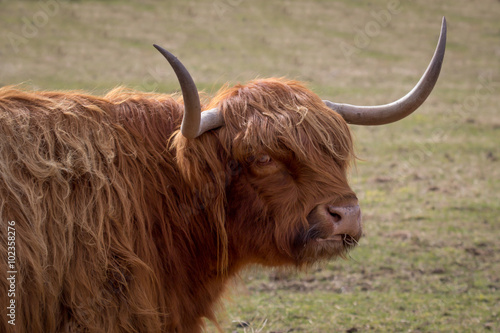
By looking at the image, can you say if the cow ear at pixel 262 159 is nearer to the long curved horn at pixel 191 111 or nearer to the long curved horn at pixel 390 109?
the long curved horn at pixel 191 111

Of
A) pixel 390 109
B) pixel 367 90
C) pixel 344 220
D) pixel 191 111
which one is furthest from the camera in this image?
pixel 367 90

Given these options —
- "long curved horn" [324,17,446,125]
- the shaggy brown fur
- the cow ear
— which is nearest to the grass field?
"long curved horn" [324,17,446,125]

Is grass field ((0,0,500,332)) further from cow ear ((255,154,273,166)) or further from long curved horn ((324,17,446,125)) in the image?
cow ear ((255,154,273,166))

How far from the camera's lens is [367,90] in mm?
13000

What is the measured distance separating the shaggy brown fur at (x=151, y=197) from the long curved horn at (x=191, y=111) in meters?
0.07

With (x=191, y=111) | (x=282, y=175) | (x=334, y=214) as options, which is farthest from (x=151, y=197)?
(x=334, y=214)

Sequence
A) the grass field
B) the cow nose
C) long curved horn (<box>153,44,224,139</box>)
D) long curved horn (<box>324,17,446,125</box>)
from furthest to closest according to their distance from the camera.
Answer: the grass field < long curved horn (<box>324,17,446,125</box>) < the cow nose < long curved horn (<box>153,44,224,139</box>)

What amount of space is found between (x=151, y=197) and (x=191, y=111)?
631mm

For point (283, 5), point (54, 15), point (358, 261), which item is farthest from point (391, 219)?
point (283, 5)

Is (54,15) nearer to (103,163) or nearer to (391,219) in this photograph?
(391,219)

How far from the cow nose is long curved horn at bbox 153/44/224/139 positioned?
33.7 inches

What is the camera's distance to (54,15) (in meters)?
16.8

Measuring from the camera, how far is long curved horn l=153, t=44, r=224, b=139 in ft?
9.02

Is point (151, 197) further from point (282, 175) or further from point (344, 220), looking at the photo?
point (344, 220)
